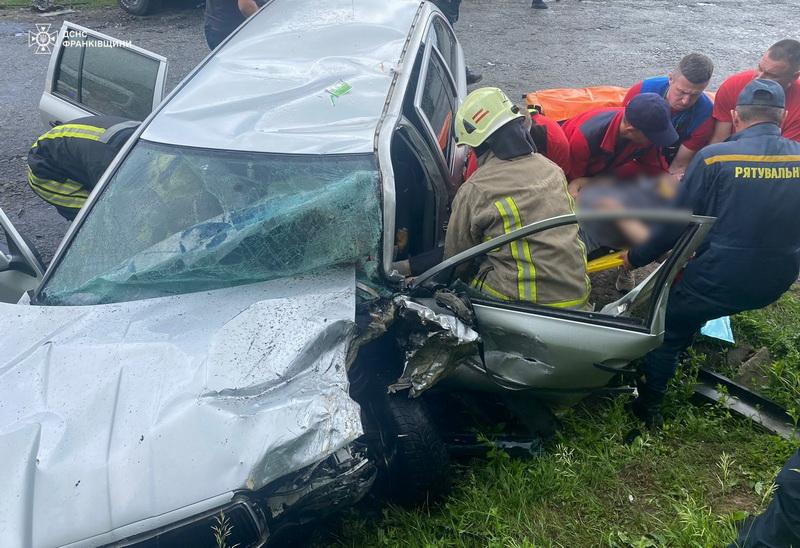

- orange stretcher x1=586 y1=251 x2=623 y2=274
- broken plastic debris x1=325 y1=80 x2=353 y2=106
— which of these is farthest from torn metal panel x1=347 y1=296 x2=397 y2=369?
orange stretcher x1=586 y1=251 x2=623 y2=274

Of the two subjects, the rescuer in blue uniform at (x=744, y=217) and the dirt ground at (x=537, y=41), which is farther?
the dirt ground at (x=537, y=41)

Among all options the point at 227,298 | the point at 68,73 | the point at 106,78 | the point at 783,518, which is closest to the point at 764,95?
the point at 783,518

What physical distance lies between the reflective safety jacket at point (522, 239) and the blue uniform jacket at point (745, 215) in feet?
1.16

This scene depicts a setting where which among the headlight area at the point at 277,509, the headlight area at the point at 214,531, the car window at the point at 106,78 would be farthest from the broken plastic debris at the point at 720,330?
the car window at the point at 106,78

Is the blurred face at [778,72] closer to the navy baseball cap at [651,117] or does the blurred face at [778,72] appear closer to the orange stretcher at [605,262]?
the navy baseball cap at [651,117]

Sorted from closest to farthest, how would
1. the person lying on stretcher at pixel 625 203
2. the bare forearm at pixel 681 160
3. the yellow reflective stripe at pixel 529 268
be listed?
the person lying on stretcher at pixel 625 203 → the yellow reflective stripe at pixel 529 268 → the bare forearm at pixel 681 160

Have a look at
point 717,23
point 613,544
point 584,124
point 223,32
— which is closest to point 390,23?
point 584,124

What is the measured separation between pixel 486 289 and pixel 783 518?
1365 mm

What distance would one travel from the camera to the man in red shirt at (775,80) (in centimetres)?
388

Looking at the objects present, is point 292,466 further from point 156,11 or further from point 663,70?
point 156,11

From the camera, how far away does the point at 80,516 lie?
1.81 metres

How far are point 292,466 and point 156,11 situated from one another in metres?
8.81

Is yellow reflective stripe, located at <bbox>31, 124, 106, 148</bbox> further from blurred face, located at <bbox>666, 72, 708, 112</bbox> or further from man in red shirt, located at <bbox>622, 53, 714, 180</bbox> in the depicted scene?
blurred face, located at <bbox>666, 72, 708, 112</bbox>

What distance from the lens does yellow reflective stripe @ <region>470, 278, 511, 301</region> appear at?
2712mm
